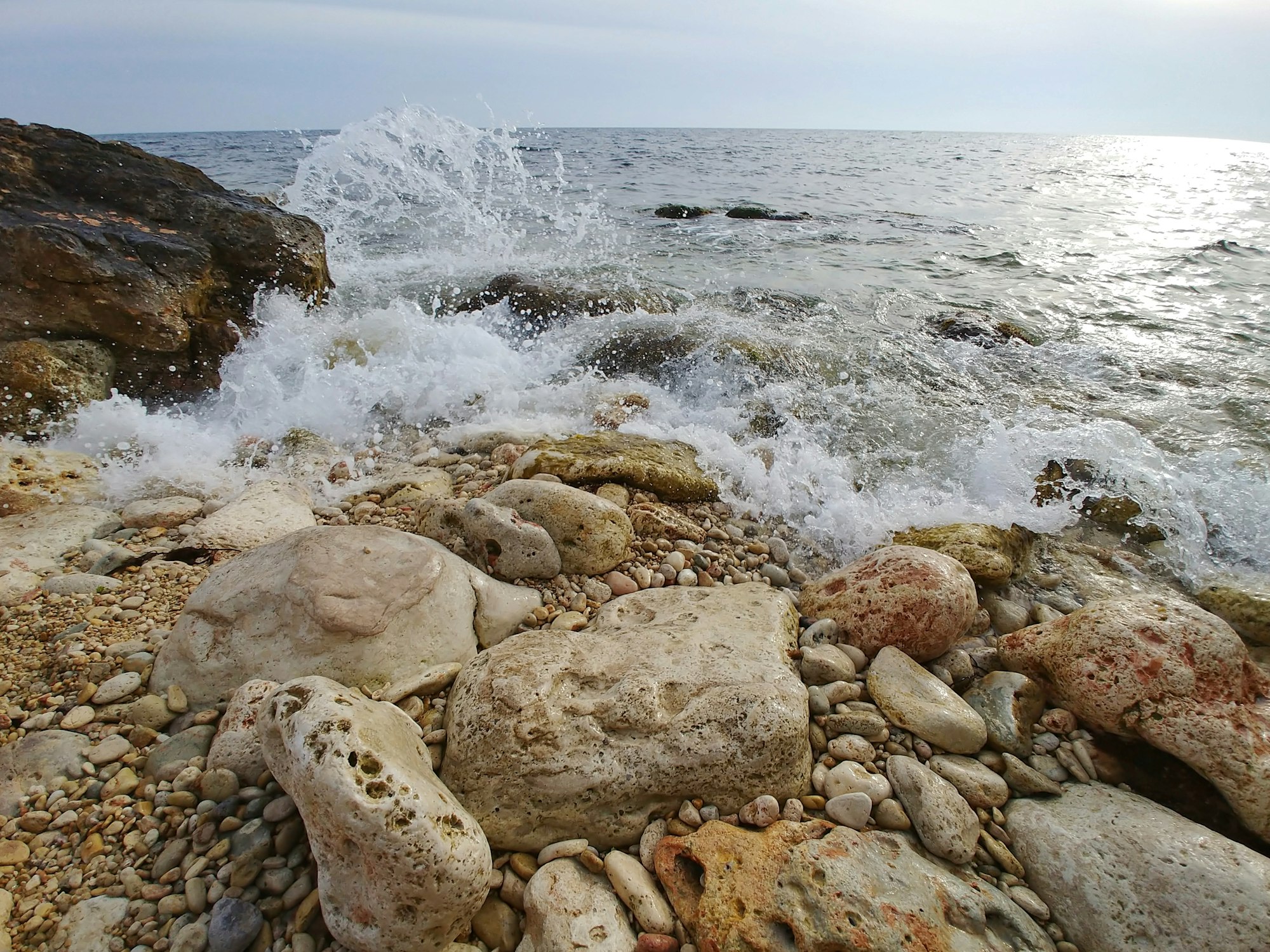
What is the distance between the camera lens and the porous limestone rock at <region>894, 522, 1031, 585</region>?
3.43 metres

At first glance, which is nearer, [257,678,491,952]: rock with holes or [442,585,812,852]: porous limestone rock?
[257,678,491,952]: rock with holes

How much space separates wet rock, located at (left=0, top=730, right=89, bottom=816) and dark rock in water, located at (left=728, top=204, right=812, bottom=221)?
16804mm

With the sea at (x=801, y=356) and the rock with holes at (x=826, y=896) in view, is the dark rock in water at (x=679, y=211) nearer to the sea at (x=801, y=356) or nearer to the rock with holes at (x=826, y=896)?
the sea at (x=801, y=356)

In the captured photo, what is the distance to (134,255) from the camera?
502 centimetres

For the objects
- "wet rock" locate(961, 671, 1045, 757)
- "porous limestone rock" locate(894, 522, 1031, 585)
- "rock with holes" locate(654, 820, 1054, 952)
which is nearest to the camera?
"rock with holes" locate(654, 820, 1054, 952)

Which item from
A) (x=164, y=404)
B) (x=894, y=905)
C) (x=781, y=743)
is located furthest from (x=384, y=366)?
(x=894, y=905)

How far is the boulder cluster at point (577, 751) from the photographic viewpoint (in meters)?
1.69

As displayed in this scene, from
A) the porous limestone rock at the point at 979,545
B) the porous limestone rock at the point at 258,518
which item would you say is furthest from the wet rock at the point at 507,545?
the porous limestone rock at the point at 979,545

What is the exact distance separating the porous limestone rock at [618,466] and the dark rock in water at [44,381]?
3375 millimetres

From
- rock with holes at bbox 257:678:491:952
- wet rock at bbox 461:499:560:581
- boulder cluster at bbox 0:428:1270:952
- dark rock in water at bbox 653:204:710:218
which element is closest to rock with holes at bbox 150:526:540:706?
boulder cluster at bbox 0:428:1270:952

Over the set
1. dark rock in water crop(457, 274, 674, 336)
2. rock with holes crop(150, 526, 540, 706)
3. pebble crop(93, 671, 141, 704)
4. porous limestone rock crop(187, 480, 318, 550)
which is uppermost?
dark rock in water crop(457, 274, 674, 336)

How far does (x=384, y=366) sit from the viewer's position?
18.7 feet

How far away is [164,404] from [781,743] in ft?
17.8

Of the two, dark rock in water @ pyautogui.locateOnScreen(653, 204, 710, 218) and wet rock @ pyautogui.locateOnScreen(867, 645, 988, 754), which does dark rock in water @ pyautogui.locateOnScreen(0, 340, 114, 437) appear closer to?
wet rock @ pyautogui.locateOnScreen(867, 645, 988, 754)
